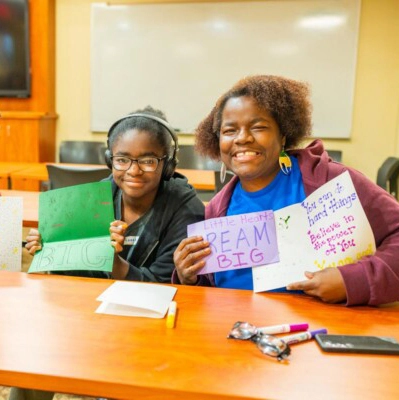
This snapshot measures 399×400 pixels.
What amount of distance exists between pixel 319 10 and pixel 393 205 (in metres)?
4.18

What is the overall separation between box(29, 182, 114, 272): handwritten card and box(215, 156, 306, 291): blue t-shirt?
380mm

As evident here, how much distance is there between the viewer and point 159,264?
1455mm

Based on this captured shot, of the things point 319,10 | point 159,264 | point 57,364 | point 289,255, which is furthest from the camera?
point 319,10

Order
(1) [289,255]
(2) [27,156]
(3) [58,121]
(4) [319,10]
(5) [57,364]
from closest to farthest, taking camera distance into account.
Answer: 1. (5) [57,364]
2. (1) [289,255]
3. (4) [319,10]
4. (2) [27,156]
5. (3) [58,121]

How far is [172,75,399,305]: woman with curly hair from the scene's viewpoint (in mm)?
1151

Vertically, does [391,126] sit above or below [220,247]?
above

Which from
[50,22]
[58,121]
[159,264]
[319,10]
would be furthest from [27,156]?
[159,264]

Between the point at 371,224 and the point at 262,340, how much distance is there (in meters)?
0.53

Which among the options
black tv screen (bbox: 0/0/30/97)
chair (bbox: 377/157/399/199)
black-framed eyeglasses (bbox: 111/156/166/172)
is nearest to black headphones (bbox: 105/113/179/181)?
black-framed eyeglasses (bbox: 111/156/166/172)

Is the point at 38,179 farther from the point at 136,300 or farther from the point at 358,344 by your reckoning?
the point at 358,344

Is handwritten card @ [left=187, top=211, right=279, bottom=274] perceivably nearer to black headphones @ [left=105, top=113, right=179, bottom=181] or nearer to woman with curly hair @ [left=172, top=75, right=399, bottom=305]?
woman with curly hair @ [left=172, top=75, right=399, bottom=305]

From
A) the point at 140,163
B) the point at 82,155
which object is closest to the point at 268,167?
the point at 140,163

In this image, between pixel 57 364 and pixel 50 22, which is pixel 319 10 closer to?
pixel 50 22

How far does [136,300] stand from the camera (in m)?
0.97
